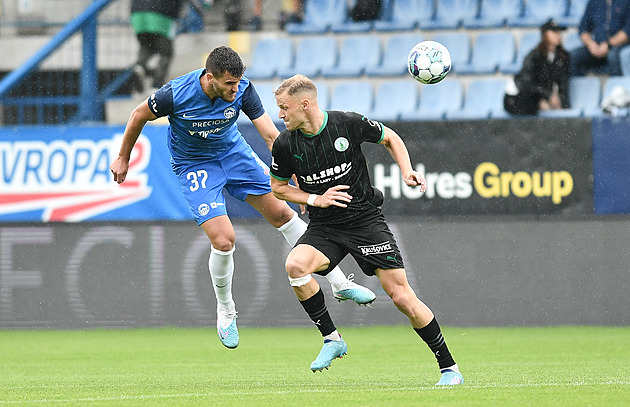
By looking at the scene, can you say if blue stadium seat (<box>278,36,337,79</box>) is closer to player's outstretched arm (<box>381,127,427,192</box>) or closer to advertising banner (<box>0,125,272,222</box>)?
advertising banner (<box>0,125,272,222</box>)

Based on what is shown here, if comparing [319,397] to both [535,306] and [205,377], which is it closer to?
[205,377]

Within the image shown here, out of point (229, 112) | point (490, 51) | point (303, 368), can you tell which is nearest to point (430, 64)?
point (229, 112)

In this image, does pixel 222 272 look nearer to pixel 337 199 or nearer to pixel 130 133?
pixel 130 133

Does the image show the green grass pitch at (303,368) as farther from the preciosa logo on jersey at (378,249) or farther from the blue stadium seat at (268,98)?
the blue stadium seat at (268,98)

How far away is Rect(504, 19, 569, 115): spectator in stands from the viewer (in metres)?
12.7

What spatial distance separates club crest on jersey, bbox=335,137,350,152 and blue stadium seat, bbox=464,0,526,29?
7.76 m

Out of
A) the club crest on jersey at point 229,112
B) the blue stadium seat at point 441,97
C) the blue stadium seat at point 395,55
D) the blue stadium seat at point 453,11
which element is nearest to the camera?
the club crest on jersey at point 229,112

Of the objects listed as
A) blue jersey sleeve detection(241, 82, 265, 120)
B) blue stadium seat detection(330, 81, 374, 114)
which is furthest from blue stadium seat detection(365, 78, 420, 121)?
blue jersey sleeve detection(241, 82, 265, 120)

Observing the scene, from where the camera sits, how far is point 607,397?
624 centimetres

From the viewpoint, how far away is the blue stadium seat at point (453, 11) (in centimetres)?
1447

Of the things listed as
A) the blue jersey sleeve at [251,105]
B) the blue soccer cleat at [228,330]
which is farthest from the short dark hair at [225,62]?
the blue soccer cleat at [228,330]

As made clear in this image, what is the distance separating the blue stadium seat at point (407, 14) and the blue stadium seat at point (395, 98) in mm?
884

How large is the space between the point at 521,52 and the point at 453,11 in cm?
115

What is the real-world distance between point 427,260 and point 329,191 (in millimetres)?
5449
